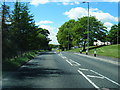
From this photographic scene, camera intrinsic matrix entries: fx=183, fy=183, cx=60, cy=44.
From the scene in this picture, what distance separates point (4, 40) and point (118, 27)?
79.6 meters

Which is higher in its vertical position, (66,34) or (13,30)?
(66,34)

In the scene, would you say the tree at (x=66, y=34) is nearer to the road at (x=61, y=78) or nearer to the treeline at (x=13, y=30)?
the treeline at (x=13, y=30)

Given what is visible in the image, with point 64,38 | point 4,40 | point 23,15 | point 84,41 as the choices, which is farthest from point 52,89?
point 64,38

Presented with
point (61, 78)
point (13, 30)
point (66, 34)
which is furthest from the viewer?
point (66, 34)

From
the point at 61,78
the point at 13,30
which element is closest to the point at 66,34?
the point at 13,30

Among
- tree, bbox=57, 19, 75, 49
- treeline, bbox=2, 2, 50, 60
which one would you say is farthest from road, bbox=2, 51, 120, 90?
tree, bbox=57, 19, 75, 49

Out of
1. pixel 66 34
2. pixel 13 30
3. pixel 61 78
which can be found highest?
pixel 66 34

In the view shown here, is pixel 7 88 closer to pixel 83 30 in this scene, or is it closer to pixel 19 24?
pixel 19 24

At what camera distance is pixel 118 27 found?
8556 cm

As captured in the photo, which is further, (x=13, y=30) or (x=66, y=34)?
(x=66, y=34)

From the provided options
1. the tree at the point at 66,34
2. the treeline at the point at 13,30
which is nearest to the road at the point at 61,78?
the treeline at the point at 13,30

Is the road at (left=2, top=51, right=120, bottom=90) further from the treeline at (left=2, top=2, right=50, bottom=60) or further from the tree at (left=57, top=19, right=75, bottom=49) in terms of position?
the tree at (left=57, top=19, right=75, bottom=49)

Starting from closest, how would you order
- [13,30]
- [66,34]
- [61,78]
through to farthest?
[61,78]
[13,30]
[66,34]

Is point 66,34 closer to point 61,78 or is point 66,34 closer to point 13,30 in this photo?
point 13,30
